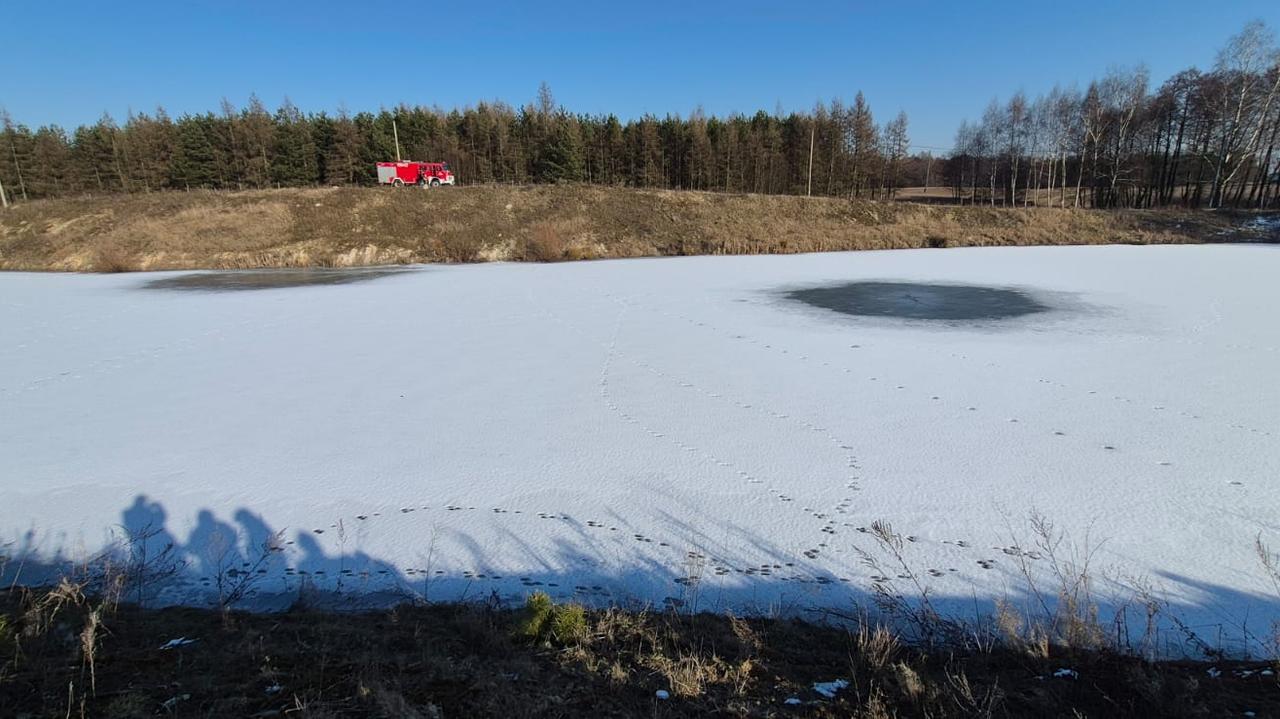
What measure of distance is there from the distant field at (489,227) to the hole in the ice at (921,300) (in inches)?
448

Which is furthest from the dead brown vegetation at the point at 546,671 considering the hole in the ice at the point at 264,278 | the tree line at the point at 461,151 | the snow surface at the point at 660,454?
the tree line at the point at 461,151

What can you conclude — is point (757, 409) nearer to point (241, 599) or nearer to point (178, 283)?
point (241, 599)

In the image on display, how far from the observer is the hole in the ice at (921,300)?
1088 cm

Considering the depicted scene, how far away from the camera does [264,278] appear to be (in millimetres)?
19078

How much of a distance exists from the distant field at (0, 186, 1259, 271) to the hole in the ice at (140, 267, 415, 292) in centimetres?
274

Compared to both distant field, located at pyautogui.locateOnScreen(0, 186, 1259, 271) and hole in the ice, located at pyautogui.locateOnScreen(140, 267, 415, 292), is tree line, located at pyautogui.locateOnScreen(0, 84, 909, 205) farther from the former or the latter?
hole in the ice, located at pyautogui.locateOnScreen(140, 267, 415, 292)

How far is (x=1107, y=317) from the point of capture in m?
10.2

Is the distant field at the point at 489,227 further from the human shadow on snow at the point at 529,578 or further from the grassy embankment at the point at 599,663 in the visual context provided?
the grassy embankment at the point at 599,663

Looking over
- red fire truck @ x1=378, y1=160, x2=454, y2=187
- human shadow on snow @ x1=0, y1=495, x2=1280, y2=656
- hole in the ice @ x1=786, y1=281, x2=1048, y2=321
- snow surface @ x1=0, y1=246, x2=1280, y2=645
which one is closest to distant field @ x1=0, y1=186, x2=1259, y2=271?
red fire truck @ x1=378, y1=160, x2=454, y2=187

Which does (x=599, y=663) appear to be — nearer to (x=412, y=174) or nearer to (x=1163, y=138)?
(x=412, y=174)

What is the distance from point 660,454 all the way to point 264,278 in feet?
61.6

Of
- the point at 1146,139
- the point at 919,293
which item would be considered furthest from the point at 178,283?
the point at 1146,139

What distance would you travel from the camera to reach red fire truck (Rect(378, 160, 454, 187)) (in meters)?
33.4

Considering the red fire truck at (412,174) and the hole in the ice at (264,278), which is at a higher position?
the red fire truck at (412,174)
